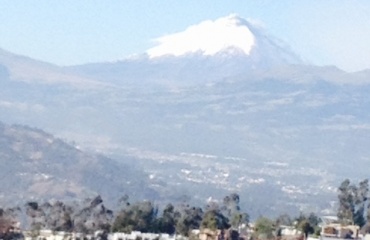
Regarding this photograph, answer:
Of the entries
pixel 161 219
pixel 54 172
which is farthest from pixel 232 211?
pixel 54 172

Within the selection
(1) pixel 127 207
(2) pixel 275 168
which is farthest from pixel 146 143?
(1) pixel 127 207

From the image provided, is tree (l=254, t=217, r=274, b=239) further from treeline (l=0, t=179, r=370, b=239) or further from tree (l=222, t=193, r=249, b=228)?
tree (l=222, t=193, r=249, b=228)

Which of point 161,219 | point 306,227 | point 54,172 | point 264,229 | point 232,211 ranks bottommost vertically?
point 264,229

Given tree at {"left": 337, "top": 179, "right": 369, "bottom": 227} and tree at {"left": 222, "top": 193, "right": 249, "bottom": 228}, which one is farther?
tree at {"left": 337, "top": 179, "right": 369, "bottom": 227}

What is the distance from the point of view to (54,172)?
464 ft

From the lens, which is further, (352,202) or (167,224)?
(352,202)

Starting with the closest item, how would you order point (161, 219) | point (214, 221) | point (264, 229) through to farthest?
point (214, 221) < point (264, 229) < point (161, 219)

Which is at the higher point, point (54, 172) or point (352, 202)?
point (54, 172)

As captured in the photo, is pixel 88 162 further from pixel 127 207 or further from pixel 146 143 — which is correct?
pixel 127 207

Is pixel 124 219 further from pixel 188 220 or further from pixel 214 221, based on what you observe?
pixel 214 221

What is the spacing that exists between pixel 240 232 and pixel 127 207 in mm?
5726

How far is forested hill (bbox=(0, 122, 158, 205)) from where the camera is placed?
128 m

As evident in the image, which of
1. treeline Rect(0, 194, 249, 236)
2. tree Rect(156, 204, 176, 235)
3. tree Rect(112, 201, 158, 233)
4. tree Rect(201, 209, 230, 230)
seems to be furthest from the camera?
tree Rect(156, 204, 176, 235)

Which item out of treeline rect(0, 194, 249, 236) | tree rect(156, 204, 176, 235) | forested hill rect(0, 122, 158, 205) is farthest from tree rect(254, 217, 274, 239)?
forested hill rect(0, 122, 158, 205)
